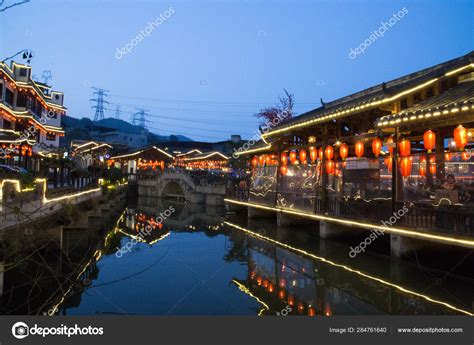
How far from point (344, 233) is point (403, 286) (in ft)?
18.8

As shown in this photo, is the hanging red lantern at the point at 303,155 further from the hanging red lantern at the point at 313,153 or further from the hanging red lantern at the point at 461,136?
the hanging red lantern at the point at 461,136

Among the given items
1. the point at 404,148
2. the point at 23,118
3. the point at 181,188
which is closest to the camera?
the point at 404,148

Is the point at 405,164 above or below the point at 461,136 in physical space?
below

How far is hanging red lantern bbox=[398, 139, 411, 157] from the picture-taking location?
1057 cm

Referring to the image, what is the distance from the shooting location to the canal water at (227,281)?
770 cm

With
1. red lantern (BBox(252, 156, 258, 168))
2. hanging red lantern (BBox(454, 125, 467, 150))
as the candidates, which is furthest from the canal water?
red lantern (BBox(252, 156, 258, 168))

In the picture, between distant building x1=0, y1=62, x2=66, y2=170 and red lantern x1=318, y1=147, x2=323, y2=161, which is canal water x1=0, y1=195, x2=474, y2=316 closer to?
red lantern x1=318, y1=147, x2=323, y2=161

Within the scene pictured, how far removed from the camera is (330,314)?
7332 millimetres

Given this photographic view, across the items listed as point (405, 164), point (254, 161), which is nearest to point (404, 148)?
point (405, 164)

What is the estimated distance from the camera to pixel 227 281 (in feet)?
32.5

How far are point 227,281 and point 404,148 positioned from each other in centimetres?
644

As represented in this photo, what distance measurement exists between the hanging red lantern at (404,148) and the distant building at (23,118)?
19110 millimetres

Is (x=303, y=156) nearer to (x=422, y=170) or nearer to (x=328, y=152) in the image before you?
(x=328, y=152)

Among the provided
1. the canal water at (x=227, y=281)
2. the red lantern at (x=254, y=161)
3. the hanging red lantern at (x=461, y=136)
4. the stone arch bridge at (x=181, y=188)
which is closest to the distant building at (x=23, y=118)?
the canal water at (x=227, y=281)
